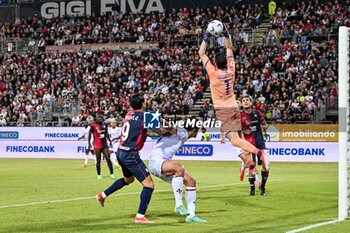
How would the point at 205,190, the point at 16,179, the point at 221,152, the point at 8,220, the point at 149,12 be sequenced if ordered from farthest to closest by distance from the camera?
the point at 149,12 < the point at 221,152 < the point at 16,179 < the point at 205,190 < the point at 8,220

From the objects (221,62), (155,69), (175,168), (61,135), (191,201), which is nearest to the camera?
(191,201)

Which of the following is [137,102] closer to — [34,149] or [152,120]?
[152,120]

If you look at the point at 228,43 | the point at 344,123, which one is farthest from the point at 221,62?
the point at 344,123

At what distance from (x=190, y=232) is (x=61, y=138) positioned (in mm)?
33169

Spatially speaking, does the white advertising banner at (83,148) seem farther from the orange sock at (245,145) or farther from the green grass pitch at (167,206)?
the orange sock at (245,145)

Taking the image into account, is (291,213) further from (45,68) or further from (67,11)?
(67,11)

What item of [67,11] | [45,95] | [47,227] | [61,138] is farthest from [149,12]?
[47,227]

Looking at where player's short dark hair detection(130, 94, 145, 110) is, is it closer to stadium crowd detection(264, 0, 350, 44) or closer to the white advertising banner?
the white advertising banner

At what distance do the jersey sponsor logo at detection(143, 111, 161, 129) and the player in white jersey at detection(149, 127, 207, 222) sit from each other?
407mm

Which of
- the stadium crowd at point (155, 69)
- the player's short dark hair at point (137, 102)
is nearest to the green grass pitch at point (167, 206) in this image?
the player's short dark hair at point (137, 102)

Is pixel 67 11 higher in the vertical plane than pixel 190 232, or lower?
higher

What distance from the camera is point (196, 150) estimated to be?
3731cm

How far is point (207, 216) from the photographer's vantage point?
1364cm

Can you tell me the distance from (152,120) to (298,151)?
23565 millimetres
